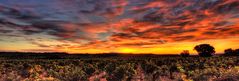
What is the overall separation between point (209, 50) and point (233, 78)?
5901 inches

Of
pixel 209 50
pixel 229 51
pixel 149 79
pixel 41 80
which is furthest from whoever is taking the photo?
pixel 229 51

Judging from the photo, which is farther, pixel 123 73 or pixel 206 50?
pixel 206 50

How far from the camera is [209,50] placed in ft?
529

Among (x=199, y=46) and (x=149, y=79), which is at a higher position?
(x=199, y=46)

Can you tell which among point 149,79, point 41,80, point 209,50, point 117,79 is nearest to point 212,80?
point 149,79

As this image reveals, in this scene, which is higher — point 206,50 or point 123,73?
point 206,50

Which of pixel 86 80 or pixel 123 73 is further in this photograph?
pixel 123 73

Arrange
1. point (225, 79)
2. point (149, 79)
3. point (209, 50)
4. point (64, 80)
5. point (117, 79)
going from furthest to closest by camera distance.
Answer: point (209, 50) → point (117, 79) → point (64, 80) → point (149, 79) → point (225, 79)

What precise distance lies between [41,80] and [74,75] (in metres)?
6.82

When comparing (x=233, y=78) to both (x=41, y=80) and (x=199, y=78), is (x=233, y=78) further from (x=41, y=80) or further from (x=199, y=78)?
(x=41, y=80)

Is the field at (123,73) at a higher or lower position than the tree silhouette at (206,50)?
lower

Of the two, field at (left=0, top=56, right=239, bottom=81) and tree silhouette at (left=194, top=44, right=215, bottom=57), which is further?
tree silhouette at (left=194, top=44, right=215, bottom=57)

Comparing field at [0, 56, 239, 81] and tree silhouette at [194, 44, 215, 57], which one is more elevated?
tree silhouette at [194, 44, 215, 57]

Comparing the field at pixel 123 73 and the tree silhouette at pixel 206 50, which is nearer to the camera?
the field at pixel 123 73
